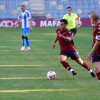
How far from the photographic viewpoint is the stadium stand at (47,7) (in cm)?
4997

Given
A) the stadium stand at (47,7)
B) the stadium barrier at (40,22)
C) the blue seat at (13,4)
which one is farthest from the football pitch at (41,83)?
the blue seat at (13,4)

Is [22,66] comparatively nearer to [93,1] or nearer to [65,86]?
[65,86]

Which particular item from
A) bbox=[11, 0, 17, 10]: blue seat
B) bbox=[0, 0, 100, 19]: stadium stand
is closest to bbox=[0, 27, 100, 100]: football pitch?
bbox=[0, 0, 100, 19]: stadium stand

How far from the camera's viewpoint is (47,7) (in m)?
51.4

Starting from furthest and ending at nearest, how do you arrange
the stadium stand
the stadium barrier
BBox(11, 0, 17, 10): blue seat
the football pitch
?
BBox(11, 0, 17, 10): blue seat
the stadium stand
the stadium barrier
the football pitch

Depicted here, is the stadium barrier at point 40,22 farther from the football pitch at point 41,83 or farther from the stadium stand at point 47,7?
the football pitch at point 41,83

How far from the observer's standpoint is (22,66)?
13859 millimetres

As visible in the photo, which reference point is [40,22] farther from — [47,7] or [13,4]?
[13,4]

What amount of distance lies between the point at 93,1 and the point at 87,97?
45977 mm

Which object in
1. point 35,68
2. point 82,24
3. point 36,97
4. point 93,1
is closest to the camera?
point 36,97

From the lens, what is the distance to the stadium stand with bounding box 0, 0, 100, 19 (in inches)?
1967

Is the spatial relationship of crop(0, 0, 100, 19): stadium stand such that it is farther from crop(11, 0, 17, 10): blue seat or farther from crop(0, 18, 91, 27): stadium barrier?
crop(0, 18, 91, 27): stadium barrier

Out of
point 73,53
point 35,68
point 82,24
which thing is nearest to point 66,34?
point 73,53

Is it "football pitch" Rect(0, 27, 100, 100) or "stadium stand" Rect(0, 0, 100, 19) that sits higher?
"stadium stand" Rect(0, 0, 100, 19)
